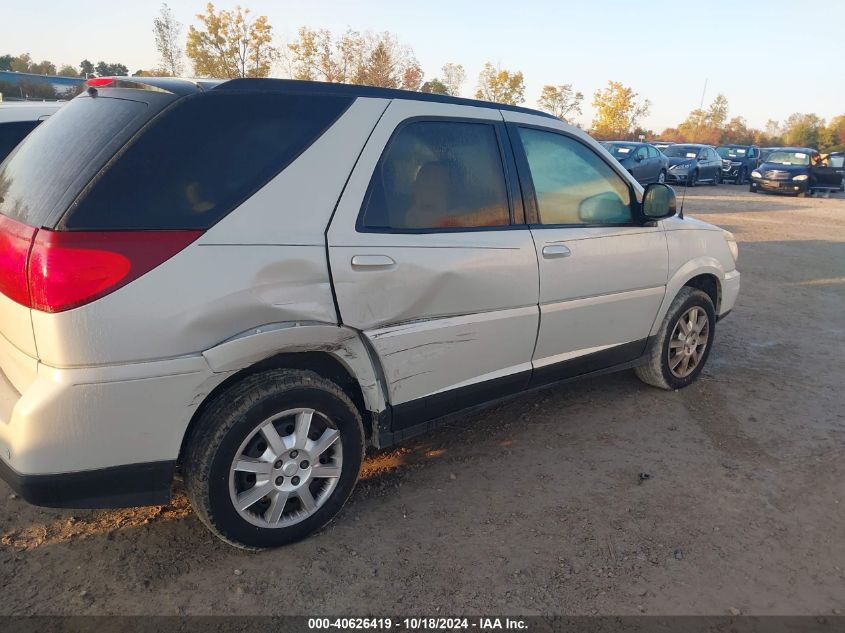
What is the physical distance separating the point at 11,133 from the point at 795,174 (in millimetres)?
23647

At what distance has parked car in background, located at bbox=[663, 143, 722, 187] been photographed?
874 inches

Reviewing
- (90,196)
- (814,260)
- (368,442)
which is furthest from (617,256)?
(814,260)

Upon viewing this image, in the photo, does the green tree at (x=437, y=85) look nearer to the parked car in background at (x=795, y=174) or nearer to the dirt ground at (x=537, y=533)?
the parked car in background at (x=795, y=174)

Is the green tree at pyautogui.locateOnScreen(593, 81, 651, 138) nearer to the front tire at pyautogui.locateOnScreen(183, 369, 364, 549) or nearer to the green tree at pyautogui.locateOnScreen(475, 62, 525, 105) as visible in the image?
the green tree at pyautogui.locateOnScreen(475, 62, 525, 105)

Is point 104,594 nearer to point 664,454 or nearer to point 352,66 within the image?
point 664,454

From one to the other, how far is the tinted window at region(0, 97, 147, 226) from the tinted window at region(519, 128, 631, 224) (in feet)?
6.56

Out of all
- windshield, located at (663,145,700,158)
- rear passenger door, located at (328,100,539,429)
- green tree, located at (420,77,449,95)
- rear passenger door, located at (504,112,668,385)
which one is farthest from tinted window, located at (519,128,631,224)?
green tree, located at (420,77,449,95)

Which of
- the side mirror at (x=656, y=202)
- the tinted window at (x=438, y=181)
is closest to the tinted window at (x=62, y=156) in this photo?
the tinted window at (x=438, y=181)

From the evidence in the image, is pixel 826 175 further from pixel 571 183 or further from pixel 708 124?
pixel 708 124

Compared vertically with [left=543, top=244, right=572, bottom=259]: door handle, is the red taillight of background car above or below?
above

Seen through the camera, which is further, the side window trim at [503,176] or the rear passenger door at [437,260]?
the side window trim at [503,176]

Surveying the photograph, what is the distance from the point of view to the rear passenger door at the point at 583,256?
3.34 meters

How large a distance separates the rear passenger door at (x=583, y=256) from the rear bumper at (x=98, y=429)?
74.7 inches

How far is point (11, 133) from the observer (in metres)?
4.68
